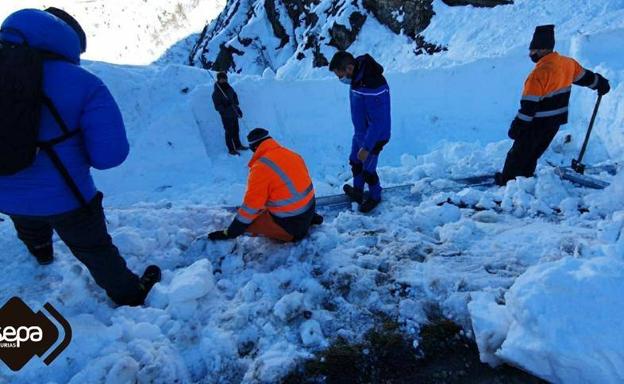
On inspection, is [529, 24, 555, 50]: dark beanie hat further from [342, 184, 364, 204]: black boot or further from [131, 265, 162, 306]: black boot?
[131, 265, 162, 306]: black boot

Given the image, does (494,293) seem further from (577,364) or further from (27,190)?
Result: (27,190)

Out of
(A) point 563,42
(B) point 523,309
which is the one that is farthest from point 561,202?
(A) point 563,42

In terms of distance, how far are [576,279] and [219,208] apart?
325cm

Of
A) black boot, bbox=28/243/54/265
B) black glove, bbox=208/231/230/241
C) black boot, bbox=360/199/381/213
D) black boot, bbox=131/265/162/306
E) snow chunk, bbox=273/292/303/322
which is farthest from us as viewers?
black boot, bbox=360/199/381/213

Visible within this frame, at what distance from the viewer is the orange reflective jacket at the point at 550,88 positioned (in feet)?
13.3

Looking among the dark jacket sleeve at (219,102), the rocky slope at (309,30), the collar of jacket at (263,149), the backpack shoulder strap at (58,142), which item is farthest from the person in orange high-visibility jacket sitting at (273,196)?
the rocky slope at (309,30)

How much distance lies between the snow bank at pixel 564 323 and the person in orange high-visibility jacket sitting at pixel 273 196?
1.58 metres

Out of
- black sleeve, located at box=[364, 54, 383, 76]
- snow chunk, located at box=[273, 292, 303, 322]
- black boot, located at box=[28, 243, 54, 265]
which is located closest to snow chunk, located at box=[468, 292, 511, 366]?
snow chunk, located at box=[273, 292, 303, 322]

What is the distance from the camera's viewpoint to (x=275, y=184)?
3.27m

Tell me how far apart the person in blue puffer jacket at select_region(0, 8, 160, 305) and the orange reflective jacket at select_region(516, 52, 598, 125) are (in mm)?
3741

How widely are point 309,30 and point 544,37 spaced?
16.3 metres

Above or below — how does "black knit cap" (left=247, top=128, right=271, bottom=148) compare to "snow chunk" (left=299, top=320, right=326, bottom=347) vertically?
above

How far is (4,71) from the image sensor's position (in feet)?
6.20

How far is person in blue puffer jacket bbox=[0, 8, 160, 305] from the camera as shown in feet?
6.61
